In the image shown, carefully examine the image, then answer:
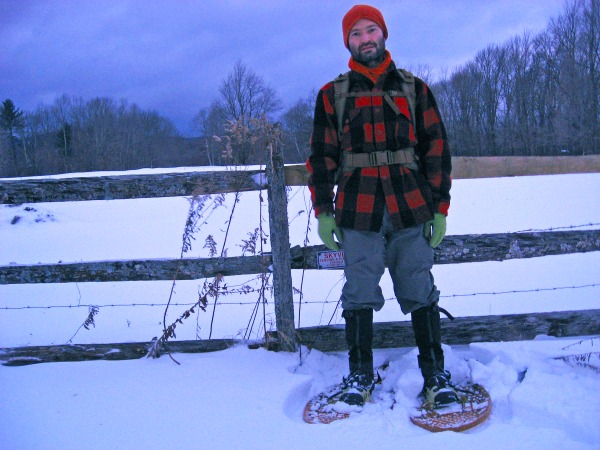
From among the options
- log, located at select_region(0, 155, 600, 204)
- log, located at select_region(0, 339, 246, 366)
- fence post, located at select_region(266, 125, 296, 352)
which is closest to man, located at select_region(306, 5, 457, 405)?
fence post, located at select_region(266, 125, 296, 352)

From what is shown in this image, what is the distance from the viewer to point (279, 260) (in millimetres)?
3193

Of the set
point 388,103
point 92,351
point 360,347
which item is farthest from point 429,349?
point 92,351

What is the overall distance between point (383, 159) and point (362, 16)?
781 millimetres

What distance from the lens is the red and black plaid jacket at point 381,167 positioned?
2.59 metres

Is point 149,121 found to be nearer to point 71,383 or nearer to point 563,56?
point 563,56

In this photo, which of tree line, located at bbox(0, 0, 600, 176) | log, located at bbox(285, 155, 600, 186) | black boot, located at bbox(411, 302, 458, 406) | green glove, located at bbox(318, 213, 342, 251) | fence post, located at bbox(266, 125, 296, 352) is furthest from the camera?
tree line, located at bbox(0, 0, 600, 176)

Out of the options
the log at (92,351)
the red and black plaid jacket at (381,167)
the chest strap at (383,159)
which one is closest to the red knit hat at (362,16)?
the red and black plaid jacket at (381,167)

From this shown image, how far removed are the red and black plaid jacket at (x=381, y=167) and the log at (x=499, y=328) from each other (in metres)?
0.98

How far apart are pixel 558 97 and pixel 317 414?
44937 millimetres

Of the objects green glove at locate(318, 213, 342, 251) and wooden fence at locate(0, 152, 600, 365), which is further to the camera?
wooden fence at locate(0, 152, 600, 365)

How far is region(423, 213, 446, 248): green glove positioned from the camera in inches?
103

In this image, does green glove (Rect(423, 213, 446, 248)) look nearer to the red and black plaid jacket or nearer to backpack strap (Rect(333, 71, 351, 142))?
the red and black plaid jacket

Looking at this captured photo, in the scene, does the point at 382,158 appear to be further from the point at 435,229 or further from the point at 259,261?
the point at 259,261

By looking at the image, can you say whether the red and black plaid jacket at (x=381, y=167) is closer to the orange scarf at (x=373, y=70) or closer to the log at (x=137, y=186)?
the orange scarf at (x=373, y=70)
